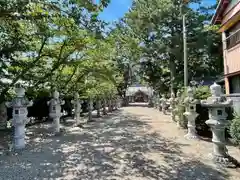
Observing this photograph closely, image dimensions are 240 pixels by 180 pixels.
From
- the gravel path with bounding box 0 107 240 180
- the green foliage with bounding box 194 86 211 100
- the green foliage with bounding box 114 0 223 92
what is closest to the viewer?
the gravel path with bounding box 0 107 240 180

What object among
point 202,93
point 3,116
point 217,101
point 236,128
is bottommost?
point 236,128

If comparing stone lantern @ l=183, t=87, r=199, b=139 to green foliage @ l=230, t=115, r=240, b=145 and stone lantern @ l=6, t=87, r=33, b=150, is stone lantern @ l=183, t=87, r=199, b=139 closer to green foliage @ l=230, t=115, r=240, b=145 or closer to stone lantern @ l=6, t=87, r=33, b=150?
green foliage @ l=230, t=115, r=240, b=145

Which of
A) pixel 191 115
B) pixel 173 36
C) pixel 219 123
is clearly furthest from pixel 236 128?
pixel 173 36

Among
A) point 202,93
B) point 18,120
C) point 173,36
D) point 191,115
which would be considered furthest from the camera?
point 173,36

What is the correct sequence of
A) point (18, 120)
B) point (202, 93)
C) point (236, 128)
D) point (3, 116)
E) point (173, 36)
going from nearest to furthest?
1. point (236, 128)
2. point (18, 120)
3. point (202, 93)
4. point (3, 116)
5. point (173, 36)

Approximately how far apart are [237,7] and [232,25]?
0.92 meters

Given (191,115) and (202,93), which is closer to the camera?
(191,115)

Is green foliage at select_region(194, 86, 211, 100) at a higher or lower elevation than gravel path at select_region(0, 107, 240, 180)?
higher

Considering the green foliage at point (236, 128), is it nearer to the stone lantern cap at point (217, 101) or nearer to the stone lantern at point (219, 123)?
the stone lantern at point (219, 123)

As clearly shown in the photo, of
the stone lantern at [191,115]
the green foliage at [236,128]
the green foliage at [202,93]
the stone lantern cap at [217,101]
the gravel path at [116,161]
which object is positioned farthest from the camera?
the green foliage at [202,93]

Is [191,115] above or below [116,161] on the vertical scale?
above

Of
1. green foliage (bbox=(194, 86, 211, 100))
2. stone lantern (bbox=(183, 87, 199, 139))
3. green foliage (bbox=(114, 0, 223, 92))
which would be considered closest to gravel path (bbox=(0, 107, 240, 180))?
stone lantern (bbox=(183, 87, 199, 139))

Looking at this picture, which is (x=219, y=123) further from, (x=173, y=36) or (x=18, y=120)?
(x=173, y=36)

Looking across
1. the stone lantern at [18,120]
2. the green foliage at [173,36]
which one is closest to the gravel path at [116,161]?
the stone lantern at [18,120]
